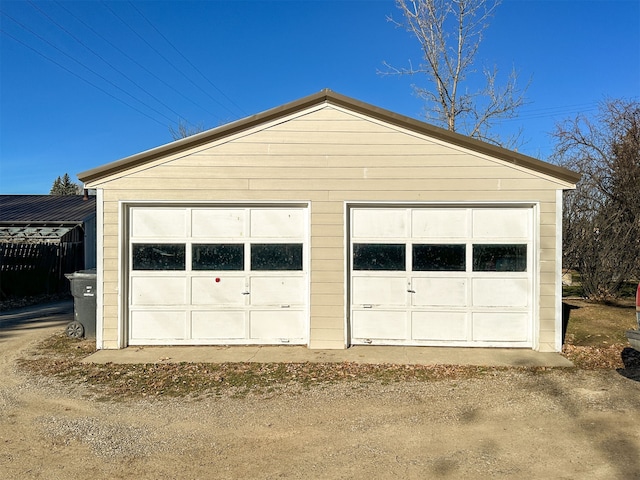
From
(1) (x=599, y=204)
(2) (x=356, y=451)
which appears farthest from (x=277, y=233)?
(1) (x=599, y=204)

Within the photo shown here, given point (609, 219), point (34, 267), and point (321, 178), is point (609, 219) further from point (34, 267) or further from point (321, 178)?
point (34, 267)

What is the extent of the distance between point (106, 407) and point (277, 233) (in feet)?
11.7

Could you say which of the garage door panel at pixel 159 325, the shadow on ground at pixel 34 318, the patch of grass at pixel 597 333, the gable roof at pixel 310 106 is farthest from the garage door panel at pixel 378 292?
the shadow on ground at pixel 34 318

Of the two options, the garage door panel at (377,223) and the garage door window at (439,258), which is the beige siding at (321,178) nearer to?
the garage door panel at (377,223)

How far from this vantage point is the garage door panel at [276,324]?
24.5 feet

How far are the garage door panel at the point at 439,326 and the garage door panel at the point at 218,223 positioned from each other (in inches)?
126

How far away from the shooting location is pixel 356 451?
3.85 metres

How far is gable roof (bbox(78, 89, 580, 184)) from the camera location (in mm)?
7109

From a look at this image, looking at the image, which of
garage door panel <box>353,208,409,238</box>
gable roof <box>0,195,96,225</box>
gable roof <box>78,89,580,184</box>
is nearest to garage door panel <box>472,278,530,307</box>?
garage door panel <box>353,208,409,238</box>

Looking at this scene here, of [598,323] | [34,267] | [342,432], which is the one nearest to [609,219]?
[598,323]

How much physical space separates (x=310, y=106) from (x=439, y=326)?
4140 mm

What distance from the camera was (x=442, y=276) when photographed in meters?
7.38

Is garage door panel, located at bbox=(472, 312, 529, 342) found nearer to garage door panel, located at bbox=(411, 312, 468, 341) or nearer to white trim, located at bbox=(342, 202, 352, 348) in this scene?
garage door panel, located at bbox=(411, 312, 468, 341)

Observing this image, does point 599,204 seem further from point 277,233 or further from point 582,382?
point 277,233
